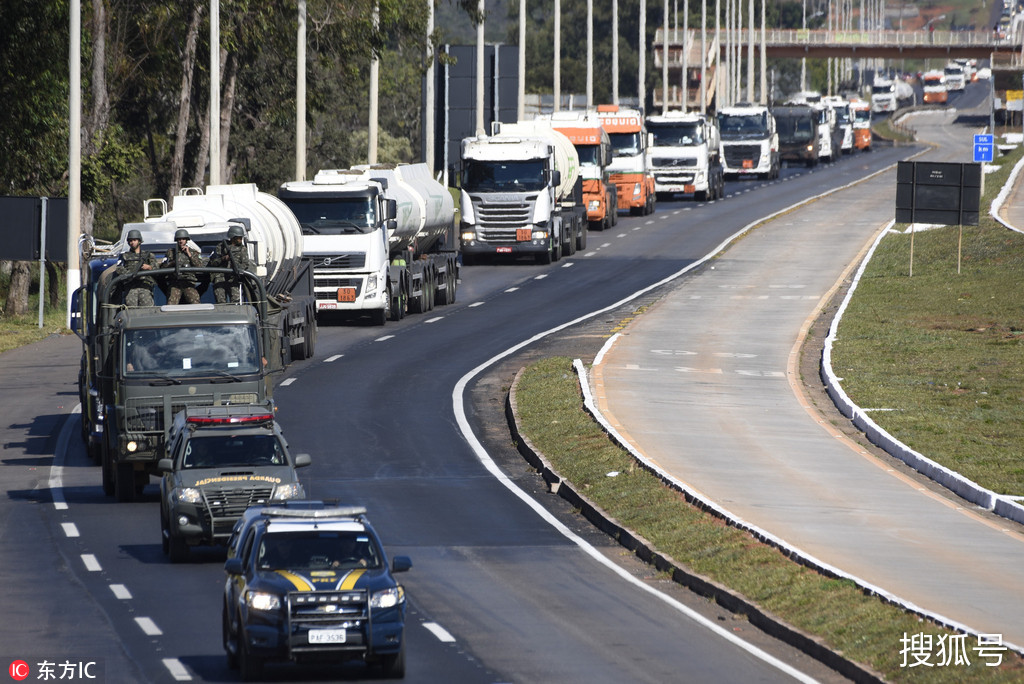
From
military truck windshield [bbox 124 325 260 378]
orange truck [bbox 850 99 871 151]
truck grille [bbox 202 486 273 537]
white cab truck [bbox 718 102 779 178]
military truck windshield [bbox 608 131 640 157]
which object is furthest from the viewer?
orange truck [bbox 850 99 871 151]

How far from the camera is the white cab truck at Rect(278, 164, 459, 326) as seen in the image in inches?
1697

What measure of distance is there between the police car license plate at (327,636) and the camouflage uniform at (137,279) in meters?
12.8

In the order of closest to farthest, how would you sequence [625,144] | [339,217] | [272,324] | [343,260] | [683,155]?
[272,324] → [339,217] → [343,260] → [625,144] → [683,155]

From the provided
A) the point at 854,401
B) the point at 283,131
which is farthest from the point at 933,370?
the point at 283,131

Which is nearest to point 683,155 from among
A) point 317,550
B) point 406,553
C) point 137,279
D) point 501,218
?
point 501,218

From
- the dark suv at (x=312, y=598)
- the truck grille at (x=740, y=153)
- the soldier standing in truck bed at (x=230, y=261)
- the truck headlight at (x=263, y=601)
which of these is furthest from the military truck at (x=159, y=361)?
the truck grille at (x=740, y=153)

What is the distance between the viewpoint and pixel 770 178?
102938 millimetres

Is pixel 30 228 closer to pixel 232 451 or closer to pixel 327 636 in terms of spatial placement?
pixel 232 451

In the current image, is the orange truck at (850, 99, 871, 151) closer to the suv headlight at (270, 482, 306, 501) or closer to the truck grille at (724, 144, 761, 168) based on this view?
the truck grille at (724, 144, 761, 168)

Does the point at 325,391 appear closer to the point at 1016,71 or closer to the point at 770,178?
the point at 770,178

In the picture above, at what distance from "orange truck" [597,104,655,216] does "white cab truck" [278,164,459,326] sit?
85.3 feet

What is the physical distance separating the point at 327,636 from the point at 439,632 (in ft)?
8.93

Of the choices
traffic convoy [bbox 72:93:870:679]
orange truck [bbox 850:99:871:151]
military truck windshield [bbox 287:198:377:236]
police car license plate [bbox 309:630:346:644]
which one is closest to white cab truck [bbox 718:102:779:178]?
traffic convoy [bbox 72:93:870:679]

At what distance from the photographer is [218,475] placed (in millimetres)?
21000
